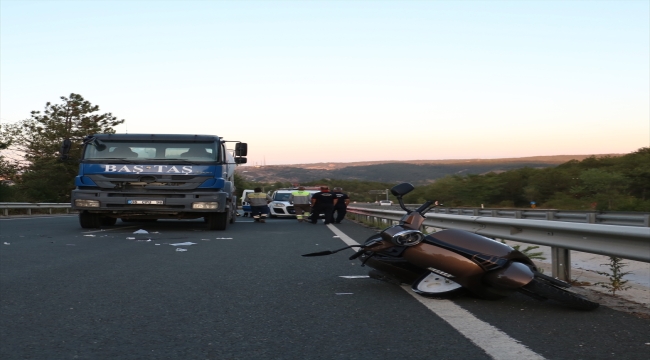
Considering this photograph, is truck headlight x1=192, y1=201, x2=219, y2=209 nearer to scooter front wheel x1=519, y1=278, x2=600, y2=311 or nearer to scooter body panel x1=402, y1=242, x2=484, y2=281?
scooter body panel x1=402, y1=242, x2=484, y2=281

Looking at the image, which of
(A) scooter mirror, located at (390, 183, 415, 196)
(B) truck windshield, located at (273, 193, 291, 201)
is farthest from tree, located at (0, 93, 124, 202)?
(A) scooter mirror, located at (390, 183, 415, 196)

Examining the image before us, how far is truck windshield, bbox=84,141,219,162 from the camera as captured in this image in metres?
17.1

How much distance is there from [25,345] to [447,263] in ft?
9.79

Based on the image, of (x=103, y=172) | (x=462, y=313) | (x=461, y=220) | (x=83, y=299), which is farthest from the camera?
(x=103, y=172)

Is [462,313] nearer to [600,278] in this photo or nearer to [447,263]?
[447,263]

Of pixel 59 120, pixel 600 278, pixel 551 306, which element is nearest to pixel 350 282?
pixel 551 306

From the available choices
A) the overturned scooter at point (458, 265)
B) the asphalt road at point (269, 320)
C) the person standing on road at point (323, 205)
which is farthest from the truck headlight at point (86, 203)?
the overturned scooter at point (458, 265)

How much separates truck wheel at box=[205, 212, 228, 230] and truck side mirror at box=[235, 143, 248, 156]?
60.7 inches

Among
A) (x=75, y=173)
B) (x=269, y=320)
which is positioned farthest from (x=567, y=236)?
(x=75, y=173)

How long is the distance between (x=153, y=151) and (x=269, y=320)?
13.0 m

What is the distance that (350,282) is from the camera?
22.8ft

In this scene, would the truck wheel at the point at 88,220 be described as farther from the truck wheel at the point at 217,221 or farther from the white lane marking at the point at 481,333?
the white lane marking at the point at 481,333

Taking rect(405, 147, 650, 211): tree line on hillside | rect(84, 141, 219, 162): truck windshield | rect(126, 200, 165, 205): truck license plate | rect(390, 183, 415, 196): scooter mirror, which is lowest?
rect(405, 147, 650, 211): tree line on hillside

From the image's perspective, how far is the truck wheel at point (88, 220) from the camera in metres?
17.8
